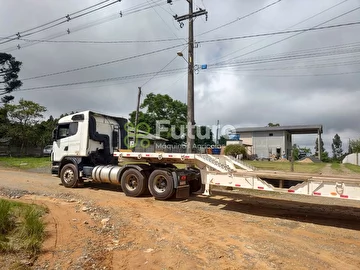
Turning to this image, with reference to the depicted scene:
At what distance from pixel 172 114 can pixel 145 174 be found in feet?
116

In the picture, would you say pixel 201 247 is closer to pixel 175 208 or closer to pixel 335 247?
pixel 335 247

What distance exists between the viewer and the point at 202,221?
706 cm

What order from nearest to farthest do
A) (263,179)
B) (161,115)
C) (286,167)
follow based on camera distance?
(263,179) < (286,167) < (161,115)

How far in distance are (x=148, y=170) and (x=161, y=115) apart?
34740mm

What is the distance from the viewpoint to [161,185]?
9.80 metres

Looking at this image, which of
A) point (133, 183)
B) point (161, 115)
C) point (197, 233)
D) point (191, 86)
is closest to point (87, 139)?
point (133, 183)

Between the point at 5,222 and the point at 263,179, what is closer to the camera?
the point at 5,222

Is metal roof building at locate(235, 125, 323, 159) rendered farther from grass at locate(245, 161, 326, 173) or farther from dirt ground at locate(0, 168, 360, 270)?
dirt ground at locate(0, 168, 360, 270)

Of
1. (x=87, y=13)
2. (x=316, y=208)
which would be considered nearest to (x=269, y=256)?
(x=316, y=208)

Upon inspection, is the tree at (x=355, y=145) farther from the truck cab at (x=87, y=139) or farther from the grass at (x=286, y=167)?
the truck cab at (x=87, y=139)

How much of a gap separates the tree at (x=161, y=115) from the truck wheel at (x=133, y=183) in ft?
112

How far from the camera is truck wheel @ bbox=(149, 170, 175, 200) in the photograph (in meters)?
9.43

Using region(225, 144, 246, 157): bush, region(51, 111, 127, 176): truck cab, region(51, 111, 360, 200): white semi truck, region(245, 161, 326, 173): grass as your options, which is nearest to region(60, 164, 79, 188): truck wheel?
region(51, 111, 360, 200): white semi truck

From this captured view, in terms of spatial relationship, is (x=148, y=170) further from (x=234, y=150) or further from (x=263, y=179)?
(x=234, y=150)
